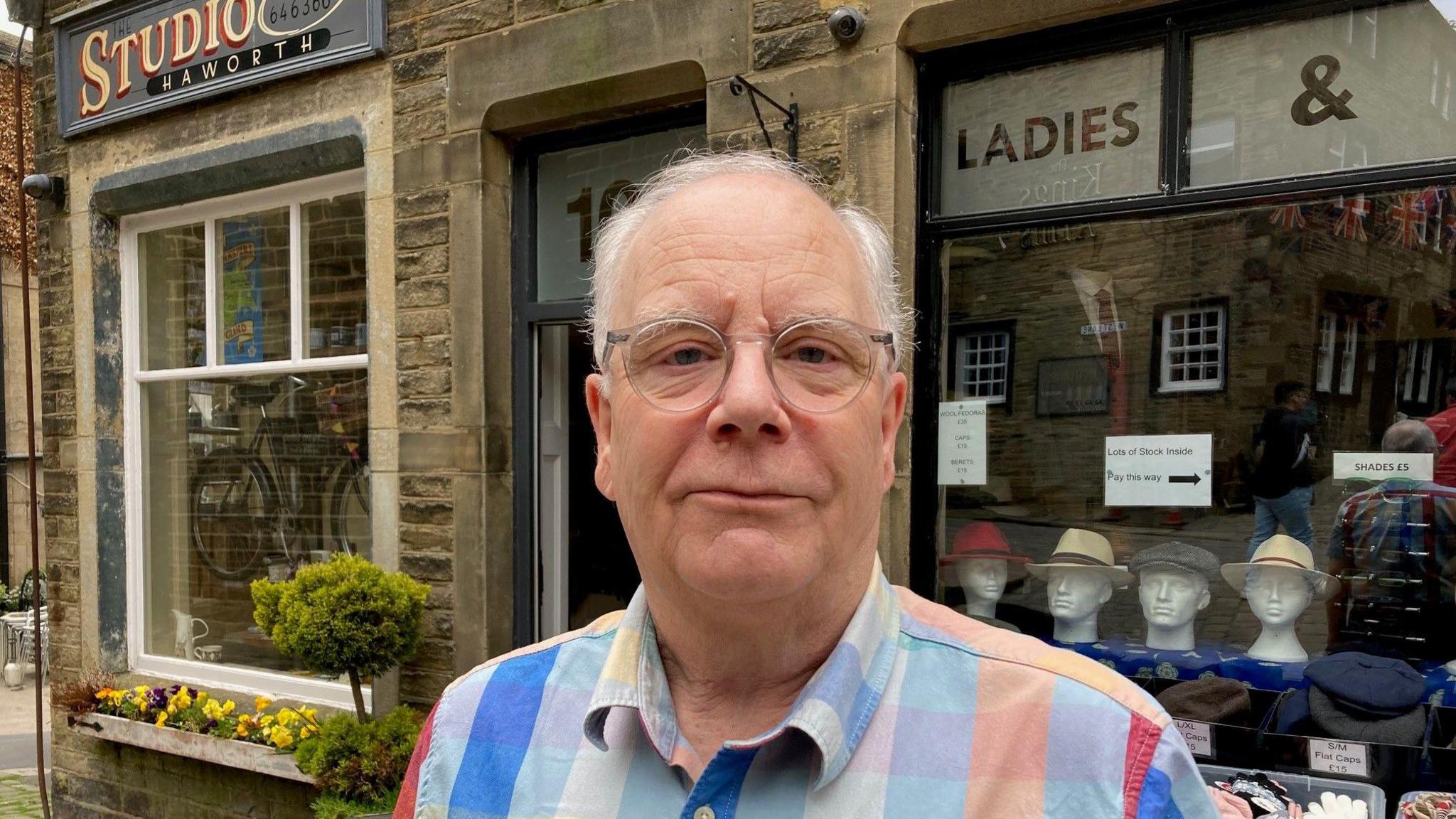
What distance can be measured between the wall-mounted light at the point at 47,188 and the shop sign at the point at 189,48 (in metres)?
0.30

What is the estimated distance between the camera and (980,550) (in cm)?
392

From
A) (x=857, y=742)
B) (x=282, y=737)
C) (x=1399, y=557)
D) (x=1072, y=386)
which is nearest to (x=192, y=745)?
(x=282, y=737)

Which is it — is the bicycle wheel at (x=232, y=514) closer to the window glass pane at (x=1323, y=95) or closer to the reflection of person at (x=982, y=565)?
the reflection of person at (x=982, y=565)

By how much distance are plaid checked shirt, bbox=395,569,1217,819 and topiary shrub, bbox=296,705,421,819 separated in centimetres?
312

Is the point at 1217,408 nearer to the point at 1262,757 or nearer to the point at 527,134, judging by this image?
the point at 1262,757

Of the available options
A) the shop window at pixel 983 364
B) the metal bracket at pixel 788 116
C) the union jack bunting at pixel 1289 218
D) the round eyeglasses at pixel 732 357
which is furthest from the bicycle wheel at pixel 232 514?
the round eyeglasses at pixel 732 357

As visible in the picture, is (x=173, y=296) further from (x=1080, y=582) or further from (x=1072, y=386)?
(x=1080, y=582)

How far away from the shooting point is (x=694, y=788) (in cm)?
118

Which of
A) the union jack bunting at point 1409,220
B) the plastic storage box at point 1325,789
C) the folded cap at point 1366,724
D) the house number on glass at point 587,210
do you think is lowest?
the plastic storage box at point 1325,789

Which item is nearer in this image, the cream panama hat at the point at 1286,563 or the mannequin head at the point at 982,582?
the cream panama hat at the point at 1286,563

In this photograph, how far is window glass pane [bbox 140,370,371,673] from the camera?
552cm

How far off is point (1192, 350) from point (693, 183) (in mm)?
2776

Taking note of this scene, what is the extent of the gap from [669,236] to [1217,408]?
2.81 m

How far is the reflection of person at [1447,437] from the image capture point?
308 cm
